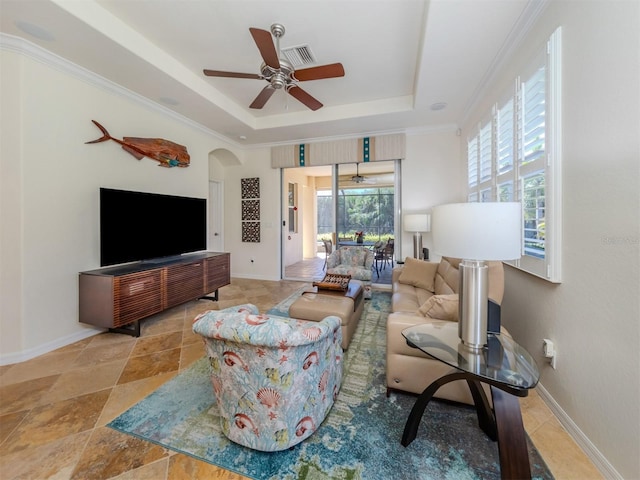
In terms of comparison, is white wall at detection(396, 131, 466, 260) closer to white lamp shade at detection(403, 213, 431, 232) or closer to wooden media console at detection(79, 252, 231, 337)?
white lamp shade at detection(403, 213, 431, 232)

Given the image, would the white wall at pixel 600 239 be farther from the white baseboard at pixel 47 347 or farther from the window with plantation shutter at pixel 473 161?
the white baseboard at pixel 47 347

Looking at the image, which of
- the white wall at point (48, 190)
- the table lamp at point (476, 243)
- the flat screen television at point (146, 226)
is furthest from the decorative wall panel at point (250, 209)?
the table lamp at point (476, 243)

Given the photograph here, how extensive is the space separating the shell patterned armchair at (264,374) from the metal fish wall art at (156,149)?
3132mm

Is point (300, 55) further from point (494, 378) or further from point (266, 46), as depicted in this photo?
point (494, 378)

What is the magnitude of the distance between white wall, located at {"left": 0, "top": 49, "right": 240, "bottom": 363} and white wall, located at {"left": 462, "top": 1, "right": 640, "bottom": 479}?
14.6 feet

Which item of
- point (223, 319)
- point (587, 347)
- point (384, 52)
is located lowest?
point (587, 347)

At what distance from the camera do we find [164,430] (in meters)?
1.60

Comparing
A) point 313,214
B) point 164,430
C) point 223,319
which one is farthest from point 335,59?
point 313,214

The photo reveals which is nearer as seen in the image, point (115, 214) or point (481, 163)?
point (115, 214)

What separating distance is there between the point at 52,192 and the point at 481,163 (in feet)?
16.2

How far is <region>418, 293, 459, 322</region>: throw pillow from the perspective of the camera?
1.79m

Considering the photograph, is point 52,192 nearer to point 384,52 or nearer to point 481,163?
point 384,52

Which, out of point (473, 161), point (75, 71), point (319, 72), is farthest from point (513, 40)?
point (75, 71)

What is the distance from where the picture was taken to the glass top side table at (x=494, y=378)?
1.11 meters
